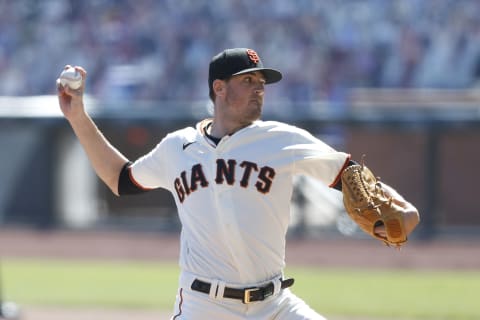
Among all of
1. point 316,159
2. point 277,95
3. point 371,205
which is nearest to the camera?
point 371,205

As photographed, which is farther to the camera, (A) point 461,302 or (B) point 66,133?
(B) point 66,133

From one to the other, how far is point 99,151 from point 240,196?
2.67ft

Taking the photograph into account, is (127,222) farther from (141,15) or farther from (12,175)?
(141,15)

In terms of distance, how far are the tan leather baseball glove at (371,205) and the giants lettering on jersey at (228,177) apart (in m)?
0.34

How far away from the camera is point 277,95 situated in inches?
603

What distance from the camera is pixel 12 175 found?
1513 cm

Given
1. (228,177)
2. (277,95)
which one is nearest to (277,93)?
(277,95)

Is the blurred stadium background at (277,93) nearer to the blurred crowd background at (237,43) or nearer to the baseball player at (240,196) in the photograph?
the blurred crowd background at (237,43)

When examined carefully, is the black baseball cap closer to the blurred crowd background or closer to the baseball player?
the baseball player

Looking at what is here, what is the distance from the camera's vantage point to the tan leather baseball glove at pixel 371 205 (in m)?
3.90

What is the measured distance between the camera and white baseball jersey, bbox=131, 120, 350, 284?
4148mm

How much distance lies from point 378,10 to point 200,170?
1189 cm

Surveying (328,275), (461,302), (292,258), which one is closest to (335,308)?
(461,302)

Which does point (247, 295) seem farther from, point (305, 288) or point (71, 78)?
point (305, 288)
